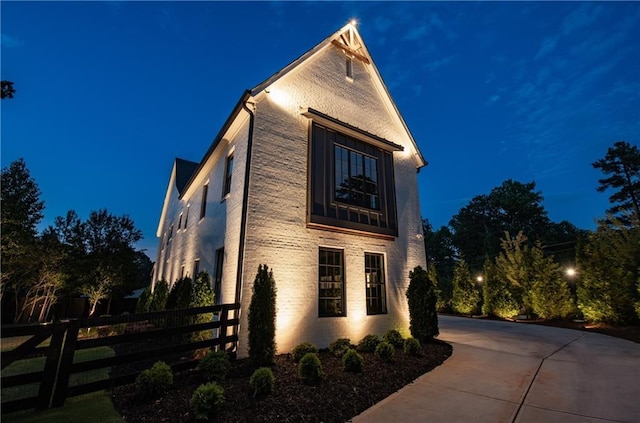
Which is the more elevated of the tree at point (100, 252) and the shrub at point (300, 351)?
the tree at point (100, 252)

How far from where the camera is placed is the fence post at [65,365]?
3975 mm

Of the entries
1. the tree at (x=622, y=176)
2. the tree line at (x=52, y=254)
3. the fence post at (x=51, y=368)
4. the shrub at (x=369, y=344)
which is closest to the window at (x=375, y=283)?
the shrub at (x=369, y=344)

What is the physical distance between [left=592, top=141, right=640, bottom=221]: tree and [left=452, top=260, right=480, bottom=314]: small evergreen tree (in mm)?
21759

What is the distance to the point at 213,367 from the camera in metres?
4.90

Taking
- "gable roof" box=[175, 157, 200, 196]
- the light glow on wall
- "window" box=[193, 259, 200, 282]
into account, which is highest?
"gable roof" box=[175, 157, 200, 196]

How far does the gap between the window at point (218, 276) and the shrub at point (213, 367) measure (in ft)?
10.5

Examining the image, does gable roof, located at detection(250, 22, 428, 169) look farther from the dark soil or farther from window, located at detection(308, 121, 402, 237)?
the dark soil

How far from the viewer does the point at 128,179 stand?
14512cm

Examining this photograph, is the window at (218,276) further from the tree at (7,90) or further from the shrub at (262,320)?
the tree at (7,90)

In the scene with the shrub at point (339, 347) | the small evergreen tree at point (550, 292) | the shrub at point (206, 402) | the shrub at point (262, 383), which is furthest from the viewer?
the small evergreen tree at point (550, 292)

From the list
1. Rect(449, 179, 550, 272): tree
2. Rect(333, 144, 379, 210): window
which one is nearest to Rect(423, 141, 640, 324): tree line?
Rect(449, 179, 550, 272): tree

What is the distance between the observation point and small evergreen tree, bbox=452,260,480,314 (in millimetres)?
16562

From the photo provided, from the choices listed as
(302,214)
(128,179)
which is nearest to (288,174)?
(302,214)

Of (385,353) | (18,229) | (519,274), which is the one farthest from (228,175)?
(18,229)
